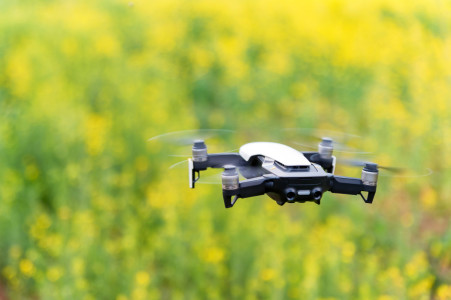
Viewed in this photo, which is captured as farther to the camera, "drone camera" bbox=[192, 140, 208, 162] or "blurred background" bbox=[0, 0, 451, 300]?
"blurred background" bbox=[0, 0, 451, 300]

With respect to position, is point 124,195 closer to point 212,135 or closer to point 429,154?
point 429,154

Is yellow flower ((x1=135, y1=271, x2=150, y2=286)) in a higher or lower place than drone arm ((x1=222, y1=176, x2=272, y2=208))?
lower

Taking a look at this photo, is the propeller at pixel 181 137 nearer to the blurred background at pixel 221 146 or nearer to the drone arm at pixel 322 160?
the drone arm at pixel 322 160

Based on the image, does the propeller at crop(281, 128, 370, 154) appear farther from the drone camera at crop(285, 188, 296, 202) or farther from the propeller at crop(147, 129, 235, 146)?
the drone camera at crop(285, 188, 296, 202)

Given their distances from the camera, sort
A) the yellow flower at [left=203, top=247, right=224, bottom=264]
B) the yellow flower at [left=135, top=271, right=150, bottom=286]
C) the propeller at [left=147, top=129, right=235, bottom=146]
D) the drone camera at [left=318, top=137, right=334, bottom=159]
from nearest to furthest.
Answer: the propeller at [left=147, top=129, right=235, bottom=146] < the drone camera at [left=318, top=137, right=334, bottom=159] < the yellow flower at [left=135, top=271, right=150, bottom=286] < the yellow flower at [left=203, top=247, right=224, bottom=264]

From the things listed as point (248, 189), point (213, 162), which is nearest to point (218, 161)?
point (213, 162)

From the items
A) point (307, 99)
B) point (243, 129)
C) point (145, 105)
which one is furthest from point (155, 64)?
point (307, 99)

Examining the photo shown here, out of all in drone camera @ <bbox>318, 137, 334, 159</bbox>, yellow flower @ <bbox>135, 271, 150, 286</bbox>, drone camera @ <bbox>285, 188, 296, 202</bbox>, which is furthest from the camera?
yellow flower @ <bbox>135, 271, 150, 286</bbox>

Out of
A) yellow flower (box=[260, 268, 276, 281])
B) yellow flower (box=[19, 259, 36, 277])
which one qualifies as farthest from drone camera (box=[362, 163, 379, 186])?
yellow flower (box=[19, 259, 36, 277])
